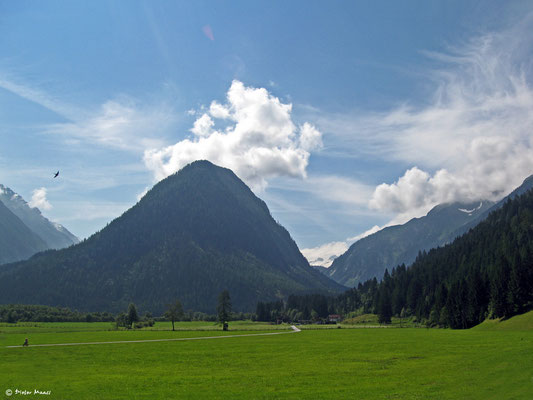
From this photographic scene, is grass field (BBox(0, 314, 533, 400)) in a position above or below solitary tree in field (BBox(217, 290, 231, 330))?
below

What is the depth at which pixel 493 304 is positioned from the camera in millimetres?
118500

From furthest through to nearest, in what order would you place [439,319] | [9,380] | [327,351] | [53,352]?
[439,319] → [53,352] → [327,351] → [9,380]

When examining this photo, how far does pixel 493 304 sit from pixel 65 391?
114m

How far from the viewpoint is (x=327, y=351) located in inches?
2628

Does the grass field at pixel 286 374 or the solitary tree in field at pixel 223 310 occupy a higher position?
the solitary tree in field at pixel 223 310

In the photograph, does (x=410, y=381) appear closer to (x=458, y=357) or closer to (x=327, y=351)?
(x=458, y=357)

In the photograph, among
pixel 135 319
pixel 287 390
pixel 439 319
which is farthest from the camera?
pixel 135 319

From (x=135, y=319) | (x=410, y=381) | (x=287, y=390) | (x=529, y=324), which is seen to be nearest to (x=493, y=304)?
(x=529, y=324)

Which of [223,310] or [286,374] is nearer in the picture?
[286,374]

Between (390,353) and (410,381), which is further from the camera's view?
(390,353)

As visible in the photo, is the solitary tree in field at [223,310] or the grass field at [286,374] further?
the solitary tree in field at [223,310]

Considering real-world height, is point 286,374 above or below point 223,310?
below

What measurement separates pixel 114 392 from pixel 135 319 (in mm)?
164634

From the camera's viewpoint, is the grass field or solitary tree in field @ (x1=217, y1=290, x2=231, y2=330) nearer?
the grass field
